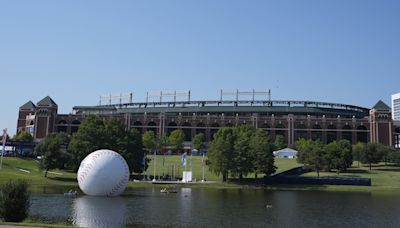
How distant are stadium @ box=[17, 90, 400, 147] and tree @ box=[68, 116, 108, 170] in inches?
3130

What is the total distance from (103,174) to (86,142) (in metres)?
36.9

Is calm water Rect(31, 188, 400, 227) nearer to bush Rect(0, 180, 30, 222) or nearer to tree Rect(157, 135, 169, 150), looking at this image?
bush Rect(0, 180, 30, 222)

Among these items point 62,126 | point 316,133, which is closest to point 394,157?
point 316,133

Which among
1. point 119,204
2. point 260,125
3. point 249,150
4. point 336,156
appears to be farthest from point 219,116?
point 119,204

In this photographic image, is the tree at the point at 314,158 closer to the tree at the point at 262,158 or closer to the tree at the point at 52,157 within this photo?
the tree at the point at 262,158

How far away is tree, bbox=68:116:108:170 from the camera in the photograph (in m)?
81.2

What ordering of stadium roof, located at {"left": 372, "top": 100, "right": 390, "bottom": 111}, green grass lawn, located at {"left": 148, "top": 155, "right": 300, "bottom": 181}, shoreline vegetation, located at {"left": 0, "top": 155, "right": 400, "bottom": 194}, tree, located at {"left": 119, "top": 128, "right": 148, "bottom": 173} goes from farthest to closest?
stadium roof, located at {"left": 372, "top": 100, "right": 390, "bottom": 111}, green grass lawn, located at {"left": 148, "top": 155, "right": 300, "bottom": 181}, tree, located at {"left": 119, "top": 128, "right": 148, "bottom": 173}, shoreline vegetation, located at {"left": 0, "top": 155, "right": 400, "bottom": 194}

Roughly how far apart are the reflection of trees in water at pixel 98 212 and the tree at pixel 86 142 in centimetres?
3411

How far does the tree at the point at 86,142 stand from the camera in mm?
81188

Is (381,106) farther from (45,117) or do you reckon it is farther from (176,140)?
(45,117)

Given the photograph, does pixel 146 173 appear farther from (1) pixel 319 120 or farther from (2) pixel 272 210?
(1) pixel 319 120

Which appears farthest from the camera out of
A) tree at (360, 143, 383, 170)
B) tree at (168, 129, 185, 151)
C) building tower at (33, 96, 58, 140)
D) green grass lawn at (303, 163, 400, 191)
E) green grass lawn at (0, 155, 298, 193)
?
building tower at (33, 96, 58, 140)

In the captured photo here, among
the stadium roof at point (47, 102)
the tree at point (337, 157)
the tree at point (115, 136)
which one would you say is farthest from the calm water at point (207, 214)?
the stadium roof at point (47, 102)

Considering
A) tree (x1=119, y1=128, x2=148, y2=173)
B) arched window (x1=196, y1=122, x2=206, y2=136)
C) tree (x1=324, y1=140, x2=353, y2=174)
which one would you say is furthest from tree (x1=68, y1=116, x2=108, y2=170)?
arched window (x1=196, y1=122, x2=206, y2=136)
